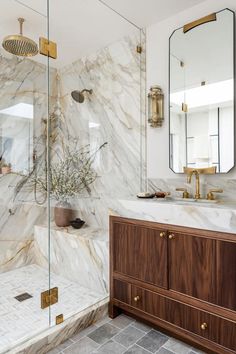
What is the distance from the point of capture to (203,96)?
6.98 ft

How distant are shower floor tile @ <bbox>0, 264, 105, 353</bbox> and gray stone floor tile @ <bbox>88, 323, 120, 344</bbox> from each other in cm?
21

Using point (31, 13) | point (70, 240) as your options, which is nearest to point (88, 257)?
point (70, 240)

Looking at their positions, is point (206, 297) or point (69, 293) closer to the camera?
point (206, 297)

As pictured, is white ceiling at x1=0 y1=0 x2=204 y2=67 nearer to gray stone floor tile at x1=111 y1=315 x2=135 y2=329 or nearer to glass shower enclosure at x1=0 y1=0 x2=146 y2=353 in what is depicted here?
glass shower enclosure at x1=0 y1=0 x2=146 y2=353

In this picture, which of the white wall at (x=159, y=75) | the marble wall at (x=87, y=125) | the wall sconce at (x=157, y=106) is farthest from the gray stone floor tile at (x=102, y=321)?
the wall sconce at (x=157, y=106)

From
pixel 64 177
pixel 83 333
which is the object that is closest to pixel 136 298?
pixel 83 333

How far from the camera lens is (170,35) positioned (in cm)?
231

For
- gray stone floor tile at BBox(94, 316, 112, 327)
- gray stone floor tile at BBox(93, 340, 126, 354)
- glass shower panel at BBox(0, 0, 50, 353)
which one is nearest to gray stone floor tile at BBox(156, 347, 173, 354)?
gray stone floor tile at BBox(93, 340, 126, 354)

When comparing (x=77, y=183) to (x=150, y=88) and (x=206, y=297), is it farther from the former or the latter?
(x=206, y=297)

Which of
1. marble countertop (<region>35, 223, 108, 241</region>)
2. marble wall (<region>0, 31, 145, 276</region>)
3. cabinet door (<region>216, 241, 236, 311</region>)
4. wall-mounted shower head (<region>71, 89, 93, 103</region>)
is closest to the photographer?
cabinet door (<region>216, 241, 236, 311</region>)

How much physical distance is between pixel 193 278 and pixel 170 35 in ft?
6.86

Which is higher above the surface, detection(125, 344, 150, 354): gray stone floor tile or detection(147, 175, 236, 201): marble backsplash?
detection(147, 175, 236, 201): marble backsplash

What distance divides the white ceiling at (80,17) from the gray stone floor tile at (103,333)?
2.49m

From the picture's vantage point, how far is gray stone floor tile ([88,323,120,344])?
71.5 inches
